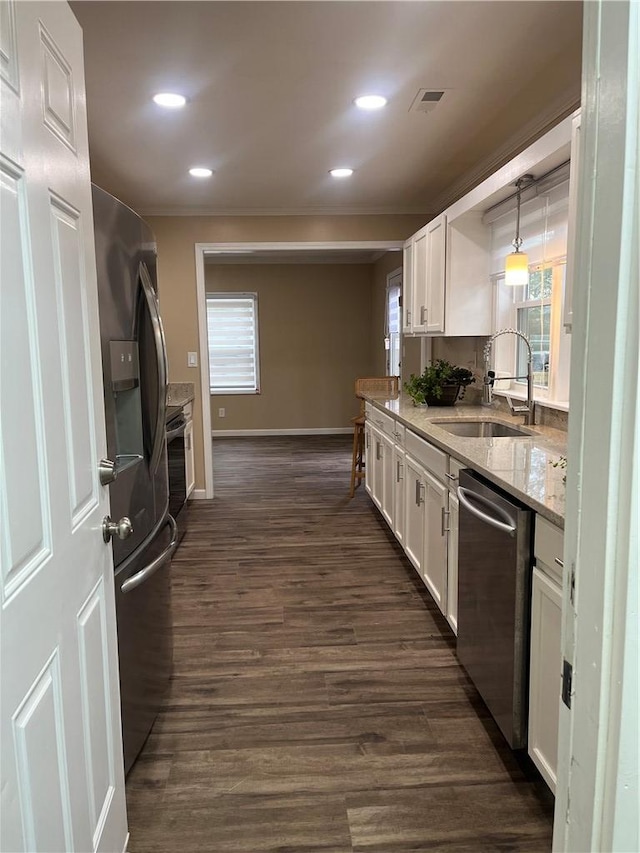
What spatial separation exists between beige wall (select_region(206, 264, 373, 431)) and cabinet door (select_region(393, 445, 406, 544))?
4907mm

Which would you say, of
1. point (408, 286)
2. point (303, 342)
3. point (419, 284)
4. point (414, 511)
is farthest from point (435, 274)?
point (303, 342)

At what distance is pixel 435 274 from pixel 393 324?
318 centimetres

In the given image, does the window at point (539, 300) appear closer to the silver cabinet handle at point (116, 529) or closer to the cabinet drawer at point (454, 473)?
the cabinet drawer at point (454, 473)

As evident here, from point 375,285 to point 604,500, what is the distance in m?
7.90

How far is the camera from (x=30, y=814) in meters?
0.88

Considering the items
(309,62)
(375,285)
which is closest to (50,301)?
(309,62)

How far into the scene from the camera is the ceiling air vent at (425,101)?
2756 millimetres

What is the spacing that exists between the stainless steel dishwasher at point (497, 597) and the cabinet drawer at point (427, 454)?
36cm

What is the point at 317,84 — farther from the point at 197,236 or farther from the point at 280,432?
the point at 280,432

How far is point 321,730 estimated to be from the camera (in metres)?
2.08

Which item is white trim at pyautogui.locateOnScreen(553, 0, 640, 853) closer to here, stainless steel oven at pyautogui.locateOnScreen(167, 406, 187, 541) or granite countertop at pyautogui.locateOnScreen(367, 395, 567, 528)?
granite countertop at pyautogui.locateOnScreen(367, 395, 567, 528)

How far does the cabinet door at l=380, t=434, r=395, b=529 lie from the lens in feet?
12.8

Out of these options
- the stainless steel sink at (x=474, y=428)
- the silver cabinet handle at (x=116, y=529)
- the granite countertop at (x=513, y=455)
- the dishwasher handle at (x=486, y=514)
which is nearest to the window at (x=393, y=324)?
the granite countertop at (x=513, y=455)

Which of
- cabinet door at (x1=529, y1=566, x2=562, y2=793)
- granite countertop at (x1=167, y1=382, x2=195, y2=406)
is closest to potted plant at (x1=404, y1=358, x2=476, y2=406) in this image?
granite countertop at (x1=167, y1=382, x2=195, y2=406)
